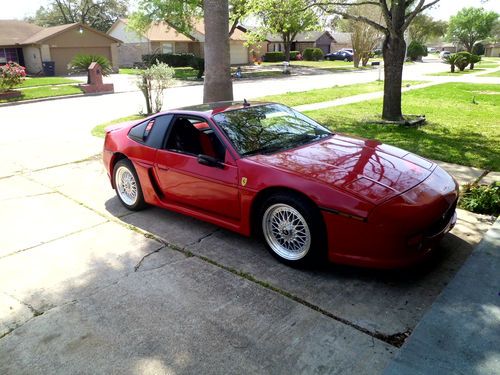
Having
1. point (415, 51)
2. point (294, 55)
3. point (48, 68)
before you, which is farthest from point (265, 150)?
point (415, 51)

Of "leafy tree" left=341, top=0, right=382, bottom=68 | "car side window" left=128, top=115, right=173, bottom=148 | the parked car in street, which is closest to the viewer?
"car side window" left=128, top=115, right=173, bottom=148

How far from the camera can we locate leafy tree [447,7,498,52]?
80438 mm

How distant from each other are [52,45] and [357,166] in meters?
38.1

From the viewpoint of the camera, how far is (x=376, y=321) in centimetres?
309

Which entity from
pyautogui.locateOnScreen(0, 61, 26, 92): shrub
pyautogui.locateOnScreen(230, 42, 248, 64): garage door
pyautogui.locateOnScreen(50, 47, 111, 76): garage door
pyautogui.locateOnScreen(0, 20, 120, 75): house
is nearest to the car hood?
pyautogui.locateOnScreen(0, 61, 26, 92): shrub

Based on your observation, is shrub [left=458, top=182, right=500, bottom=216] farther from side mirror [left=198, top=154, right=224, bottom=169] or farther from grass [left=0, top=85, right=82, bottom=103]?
grass [left=0, top=85, right=82, bottom=103]

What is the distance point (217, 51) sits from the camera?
8.59 meters

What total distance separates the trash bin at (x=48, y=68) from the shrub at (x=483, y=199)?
36456mm

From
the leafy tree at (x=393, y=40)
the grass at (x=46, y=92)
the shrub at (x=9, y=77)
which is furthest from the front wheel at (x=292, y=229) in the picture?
the shrub at (x=9, y=77)

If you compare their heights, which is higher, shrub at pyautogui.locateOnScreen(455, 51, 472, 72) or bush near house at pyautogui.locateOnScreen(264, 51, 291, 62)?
bush near house at pyautogui.locateOnScreen(264, 51, 291, 62)

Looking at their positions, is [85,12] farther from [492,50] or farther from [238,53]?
[492,50]

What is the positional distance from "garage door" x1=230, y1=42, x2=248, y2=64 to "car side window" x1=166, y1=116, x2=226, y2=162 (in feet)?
154

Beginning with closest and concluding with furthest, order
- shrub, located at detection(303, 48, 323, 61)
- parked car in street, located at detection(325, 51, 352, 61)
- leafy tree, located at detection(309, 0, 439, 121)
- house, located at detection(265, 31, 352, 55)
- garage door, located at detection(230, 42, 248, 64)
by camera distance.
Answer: leafy tree, located at detection(309, 0, 439, 121) < garage door, located at detection(230, 42, 248, 64) < shrub, located at detection(303, 48, 323, 61) < parked car in street, located at detection(325, 51, 352, 61) < house, located at detection(265, 31, 352, 55)

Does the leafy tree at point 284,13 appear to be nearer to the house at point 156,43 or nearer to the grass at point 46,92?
the grass at point 46,92
